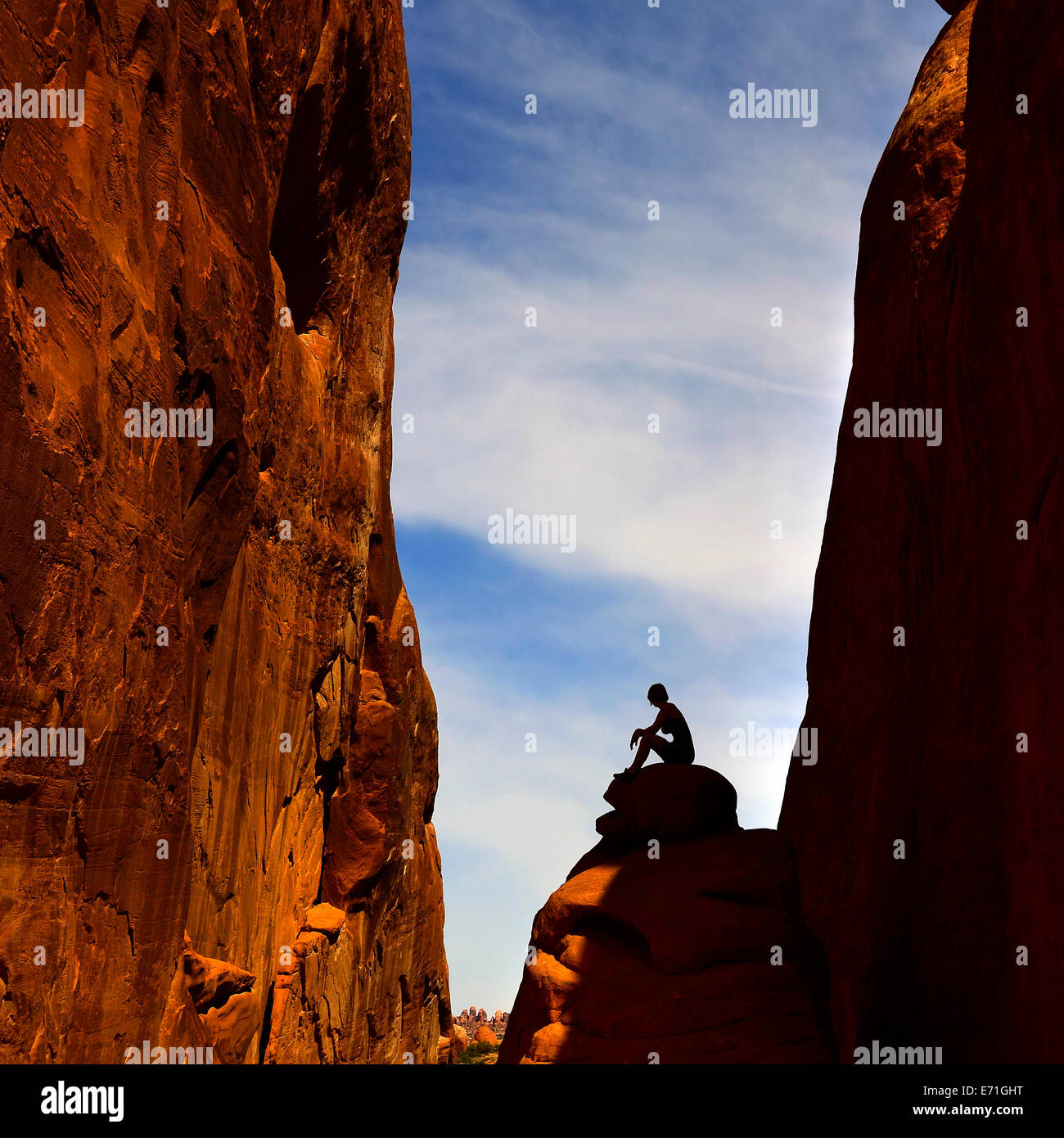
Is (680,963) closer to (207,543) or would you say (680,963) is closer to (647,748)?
(647,748)

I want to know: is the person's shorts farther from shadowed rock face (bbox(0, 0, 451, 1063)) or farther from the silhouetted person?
shadowed rock face (bbox(0, 0, 451, 1063))

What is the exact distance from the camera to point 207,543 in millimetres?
15438

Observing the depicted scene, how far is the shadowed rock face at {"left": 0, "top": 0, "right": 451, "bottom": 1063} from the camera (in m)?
9.91

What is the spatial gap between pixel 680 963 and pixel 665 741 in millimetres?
7016

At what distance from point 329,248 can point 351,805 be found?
1283 centimetres

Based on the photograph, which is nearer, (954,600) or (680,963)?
(954,600)

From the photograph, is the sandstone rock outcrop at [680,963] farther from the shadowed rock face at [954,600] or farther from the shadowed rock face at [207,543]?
the shadowed rock face at [207,543]

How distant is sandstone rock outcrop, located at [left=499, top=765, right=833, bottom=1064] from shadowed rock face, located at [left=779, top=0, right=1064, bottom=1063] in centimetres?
97

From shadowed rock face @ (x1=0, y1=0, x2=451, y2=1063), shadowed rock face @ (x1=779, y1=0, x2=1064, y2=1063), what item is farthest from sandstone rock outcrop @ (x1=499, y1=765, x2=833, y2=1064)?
shadowed rock face @ (x1=0, y1=0, x2=451, y2=1063)

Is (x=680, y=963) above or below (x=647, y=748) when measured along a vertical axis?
below

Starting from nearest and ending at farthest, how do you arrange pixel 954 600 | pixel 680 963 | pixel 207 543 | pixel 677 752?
pixel 954 600 < pixel 207 543 < pixel 680 963 < pixel 677 752

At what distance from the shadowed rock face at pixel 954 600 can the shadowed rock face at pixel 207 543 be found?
937 cm

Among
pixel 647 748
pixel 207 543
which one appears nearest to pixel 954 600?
pixel 207 543
